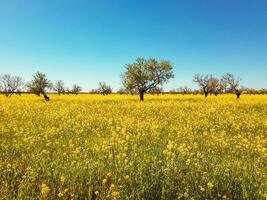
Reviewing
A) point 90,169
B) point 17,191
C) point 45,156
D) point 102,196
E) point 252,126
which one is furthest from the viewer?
point 252,126

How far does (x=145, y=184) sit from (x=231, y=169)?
2.32 metres

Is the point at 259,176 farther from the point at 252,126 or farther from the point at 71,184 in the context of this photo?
the point at 252,126

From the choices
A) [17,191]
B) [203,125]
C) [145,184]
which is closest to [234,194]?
[145,184]

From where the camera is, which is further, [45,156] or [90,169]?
[45,156]

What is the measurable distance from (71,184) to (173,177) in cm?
215

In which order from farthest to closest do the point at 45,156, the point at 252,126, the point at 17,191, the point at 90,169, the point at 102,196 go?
the point at 252,126
the point at 45,156
the point at 90,169
the point at 17,191
the point at 102,196

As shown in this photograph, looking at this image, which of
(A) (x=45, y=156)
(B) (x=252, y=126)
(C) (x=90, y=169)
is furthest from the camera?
(B) (x=252, y=126)

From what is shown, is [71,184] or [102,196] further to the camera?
[71,184]

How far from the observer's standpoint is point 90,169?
7605mm

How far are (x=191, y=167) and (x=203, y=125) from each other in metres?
9.86

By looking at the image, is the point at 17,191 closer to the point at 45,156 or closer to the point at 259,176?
the point at 45,156

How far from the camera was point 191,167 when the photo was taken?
7.76 m

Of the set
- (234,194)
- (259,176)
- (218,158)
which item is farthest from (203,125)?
(234,194)

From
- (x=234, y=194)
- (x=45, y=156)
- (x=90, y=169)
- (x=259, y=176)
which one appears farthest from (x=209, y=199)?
(x=45, y=156)
